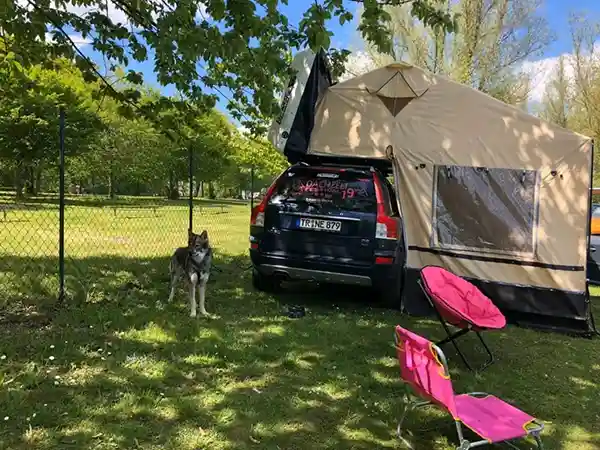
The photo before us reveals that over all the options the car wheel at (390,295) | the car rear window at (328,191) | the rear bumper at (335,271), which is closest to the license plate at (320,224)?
the car rear window at (328,191)

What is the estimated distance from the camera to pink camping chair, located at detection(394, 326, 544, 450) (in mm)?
3014

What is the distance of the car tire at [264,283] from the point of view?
23.7ft

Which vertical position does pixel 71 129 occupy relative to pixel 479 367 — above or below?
above

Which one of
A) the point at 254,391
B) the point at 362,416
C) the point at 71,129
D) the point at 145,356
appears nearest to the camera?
the point at 362,416

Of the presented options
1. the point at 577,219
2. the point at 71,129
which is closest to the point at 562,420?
Result: the point at 577,219

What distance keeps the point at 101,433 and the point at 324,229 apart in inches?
143

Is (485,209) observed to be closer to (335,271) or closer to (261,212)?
(335,271)

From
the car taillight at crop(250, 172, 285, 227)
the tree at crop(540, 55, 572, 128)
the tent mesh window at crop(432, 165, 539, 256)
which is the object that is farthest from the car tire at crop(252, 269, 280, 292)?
the tree at crop(540, 55, 572, 128)

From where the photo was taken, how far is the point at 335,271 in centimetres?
616

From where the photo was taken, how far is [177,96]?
8.14 m

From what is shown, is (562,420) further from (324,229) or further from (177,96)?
(177,96)

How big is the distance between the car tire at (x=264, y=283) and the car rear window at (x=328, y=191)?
129 cm

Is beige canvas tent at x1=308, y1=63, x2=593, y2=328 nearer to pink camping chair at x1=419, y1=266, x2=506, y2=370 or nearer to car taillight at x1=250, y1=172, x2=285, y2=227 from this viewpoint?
car taillight at x1=250, y1=172, x2=285, y2=227

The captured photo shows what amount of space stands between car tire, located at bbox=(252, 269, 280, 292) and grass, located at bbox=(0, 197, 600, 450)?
0.24 m
